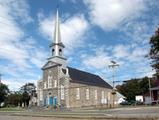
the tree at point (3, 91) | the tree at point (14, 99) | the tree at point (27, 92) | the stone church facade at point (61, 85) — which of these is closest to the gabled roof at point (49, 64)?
the stone church facade at point (61, 85)

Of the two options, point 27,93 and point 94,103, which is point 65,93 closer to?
point 94,103

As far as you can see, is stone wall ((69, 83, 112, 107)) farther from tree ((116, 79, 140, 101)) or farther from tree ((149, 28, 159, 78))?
tree ((149, 28, 159, 78))

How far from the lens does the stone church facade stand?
67312mm

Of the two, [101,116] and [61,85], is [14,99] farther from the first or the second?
[101,116]

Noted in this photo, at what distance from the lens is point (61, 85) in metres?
68.4

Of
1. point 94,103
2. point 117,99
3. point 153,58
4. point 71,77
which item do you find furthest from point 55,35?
point 153,58

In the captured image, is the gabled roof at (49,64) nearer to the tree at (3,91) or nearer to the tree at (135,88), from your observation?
the tree at (3,91)

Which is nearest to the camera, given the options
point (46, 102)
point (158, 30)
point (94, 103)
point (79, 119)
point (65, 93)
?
point (158, 30)

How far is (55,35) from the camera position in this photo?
241 ft

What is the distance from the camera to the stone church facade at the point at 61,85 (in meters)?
67.3

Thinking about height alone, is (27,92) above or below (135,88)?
below

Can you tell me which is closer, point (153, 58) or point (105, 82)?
point (153, 58)

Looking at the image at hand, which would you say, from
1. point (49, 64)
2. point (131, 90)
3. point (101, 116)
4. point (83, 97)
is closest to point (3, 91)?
point (49, 64)

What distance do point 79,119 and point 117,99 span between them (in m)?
73.3
